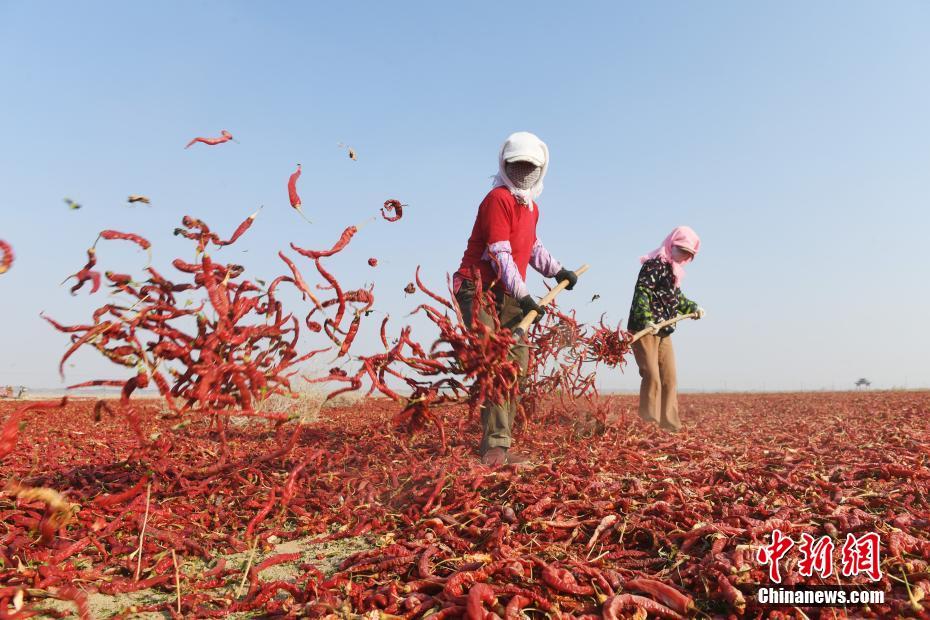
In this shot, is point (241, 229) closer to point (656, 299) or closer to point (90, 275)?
point (90, 275)

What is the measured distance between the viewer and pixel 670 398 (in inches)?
328

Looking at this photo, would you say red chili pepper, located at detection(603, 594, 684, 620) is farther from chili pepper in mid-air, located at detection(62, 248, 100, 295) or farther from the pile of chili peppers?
chili pepper in mid-air, located at detection(62, 248, 100, 295)

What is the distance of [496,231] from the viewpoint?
5688 mm

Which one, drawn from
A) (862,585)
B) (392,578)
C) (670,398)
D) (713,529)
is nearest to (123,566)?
(392,578)

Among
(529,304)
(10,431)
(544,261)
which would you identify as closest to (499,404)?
(529,304)

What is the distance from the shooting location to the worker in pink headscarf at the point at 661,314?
8.07m

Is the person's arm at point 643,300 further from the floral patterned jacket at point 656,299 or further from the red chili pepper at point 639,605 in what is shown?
the red chili pepper at point 639,605

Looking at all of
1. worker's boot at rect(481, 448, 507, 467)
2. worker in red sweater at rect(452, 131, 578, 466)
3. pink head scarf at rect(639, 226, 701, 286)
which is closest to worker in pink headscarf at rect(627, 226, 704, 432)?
pink head scarf at rect(639, 226, 701, 286)

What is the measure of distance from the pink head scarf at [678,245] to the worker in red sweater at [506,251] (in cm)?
319

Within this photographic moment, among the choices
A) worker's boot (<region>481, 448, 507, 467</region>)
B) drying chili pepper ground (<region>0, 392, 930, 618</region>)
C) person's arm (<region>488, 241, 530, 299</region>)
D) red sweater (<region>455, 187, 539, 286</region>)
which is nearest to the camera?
drying chili pepper ground (<region>0, 392, 930, 618</region>)

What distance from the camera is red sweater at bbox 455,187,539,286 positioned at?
5.72 metres

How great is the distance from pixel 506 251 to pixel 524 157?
961mm

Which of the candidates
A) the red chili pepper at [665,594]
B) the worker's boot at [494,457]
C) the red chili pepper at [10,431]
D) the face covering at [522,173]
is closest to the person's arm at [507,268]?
the face covering at [522,173]

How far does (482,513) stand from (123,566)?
229 centimetres
